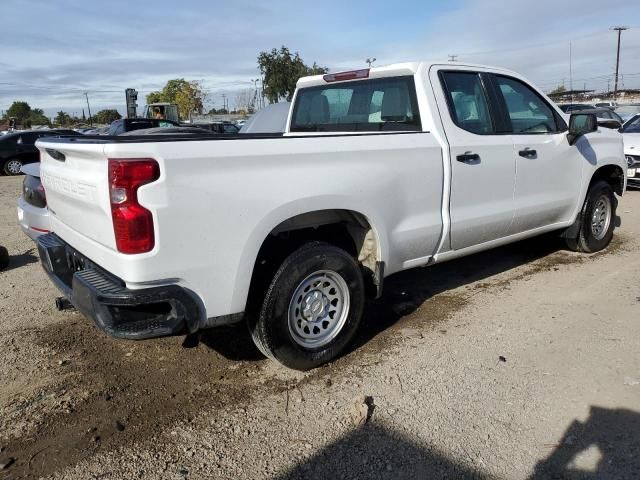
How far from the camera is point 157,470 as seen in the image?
8.70ft

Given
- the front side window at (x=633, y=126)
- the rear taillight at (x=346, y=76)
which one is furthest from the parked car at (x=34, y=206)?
the front side window at (x=633, y=126)

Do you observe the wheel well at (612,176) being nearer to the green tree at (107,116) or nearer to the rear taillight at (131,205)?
the rear taillight at (131,205)

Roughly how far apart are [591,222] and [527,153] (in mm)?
1768

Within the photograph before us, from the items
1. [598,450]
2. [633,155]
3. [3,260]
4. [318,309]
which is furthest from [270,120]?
[633,155]

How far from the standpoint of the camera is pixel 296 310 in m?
3.48

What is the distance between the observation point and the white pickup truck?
275cm

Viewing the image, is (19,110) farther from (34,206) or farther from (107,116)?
(34,206)

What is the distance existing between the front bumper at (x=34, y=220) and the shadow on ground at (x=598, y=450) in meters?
4.10

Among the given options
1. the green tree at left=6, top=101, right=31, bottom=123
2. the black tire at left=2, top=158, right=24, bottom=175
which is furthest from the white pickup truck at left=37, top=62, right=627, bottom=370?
the green tree at left=6, top=101, right=31, bottom=123

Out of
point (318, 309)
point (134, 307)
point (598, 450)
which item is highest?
point (134, 307)

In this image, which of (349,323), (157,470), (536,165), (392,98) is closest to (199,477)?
(157,470)

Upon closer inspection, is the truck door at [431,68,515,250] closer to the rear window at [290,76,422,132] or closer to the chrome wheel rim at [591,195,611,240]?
the rear window at [290,76,422,132]

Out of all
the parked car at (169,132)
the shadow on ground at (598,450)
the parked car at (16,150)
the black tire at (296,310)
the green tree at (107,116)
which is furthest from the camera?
the green tree at (107,116)

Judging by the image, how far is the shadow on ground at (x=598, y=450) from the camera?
→ 2570mm
